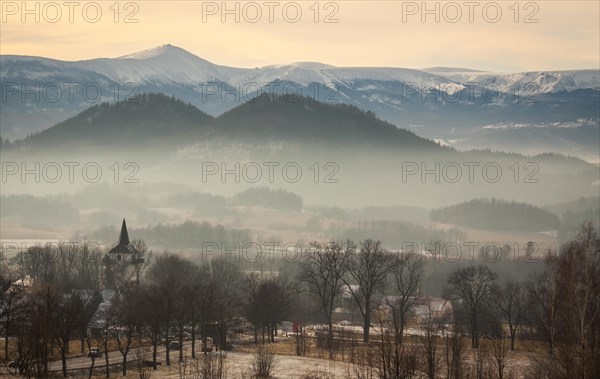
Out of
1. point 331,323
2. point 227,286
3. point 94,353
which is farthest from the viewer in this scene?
point 227,286

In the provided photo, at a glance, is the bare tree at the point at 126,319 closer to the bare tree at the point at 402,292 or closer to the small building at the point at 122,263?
the bare tree at the point at 402,292

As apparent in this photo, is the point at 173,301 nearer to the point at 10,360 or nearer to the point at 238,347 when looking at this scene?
the point at 238,347

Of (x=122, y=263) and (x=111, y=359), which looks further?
(x=122, y=263)

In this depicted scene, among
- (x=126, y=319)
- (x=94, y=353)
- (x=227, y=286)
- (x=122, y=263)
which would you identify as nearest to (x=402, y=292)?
(x=126, y=319)

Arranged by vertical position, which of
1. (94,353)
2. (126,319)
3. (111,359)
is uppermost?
(126,319)

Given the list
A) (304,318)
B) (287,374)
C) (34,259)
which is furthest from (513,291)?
(34,259)

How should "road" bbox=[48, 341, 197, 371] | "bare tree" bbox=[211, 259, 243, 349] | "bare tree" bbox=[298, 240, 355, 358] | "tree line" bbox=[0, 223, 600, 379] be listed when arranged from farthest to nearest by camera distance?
"bare tree" bbox=[298, 240, 355, 358] → "bare tree" bbox=[211, 259, 243, 349] → "road" bbox=[48, 341, 197, 371] → "tree line" bbox=[0, 223, 600, 379]

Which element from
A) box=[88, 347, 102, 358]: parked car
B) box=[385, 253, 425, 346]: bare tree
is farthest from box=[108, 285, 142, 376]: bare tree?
box=[385, 253, 425, 346]: bare tree

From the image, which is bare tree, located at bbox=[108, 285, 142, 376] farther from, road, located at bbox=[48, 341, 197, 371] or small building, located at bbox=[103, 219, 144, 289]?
small building, located at bbox=[103, 219, 144, 289]

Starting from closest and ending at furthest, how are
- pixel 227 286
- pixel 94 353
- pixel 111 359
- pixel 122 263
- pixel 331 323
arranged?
pixel 94 353 → pixel 111 359 → pixel 331 323 → pixel 227 286 → pixel 122 263

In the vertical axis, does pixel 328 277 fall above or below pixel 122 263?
below

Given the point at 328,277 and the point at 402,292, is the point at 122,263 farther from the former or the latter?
the point at 402,292
